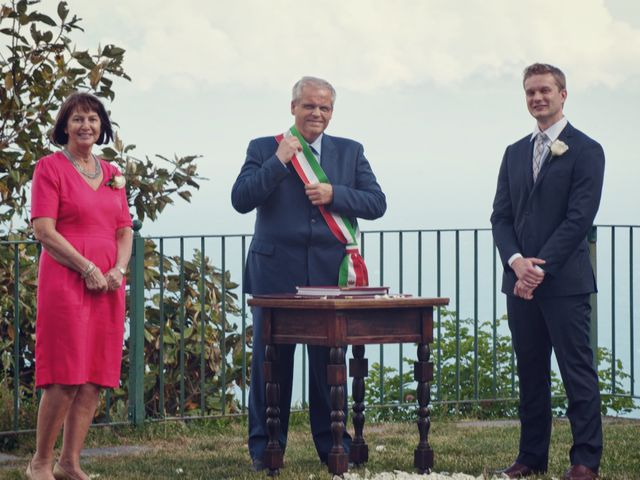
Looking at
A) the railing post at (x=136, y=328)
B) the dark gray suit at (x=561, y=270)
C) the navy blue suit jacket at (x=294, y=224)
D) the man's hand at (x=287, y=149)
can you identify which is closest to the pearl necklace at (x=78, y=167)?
the navy blue suit jacket at (x=294, y=224)

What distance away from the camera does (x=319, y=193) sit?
216 inches

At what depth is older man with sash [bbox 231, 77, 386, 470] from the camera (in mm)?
5504

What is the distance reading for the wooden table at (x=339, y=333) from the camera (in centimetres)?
522

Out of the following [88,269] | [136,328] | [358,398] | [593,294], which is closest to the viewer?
[88,269]

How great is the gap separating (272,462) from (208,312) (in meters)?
3.09

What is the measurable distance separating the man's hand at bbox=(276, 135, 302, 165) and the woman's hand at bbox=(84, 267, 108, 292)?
1005 millimetres

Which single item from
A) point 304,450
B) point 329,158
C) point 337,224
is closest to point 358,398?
point 304,450

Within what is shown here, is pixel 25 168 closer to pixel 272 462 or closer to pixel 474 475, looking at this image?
pixel 272 462

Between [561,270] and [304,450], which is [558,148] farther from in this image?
[304,450]

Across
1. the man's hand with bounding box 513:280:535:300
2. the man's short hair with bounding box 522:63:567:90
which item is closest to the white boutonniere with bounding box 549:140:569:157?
the man's short hair with bounding box 522:63:567:90

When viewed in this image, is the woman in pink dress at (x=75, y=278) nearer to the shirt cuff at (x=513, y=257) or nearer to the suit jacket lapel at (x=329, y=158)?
the suit jacket lapel at (x=329, y=158)

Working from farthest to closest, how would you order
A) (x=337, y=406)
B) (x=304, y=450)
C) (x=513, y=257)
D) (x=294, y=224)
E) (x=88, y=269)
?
1. (x=304, y=450)
2. (x=294, y=224)
3. (x=513, y=257)
4. (x=337, y=406)
5. (x=88, y=269)

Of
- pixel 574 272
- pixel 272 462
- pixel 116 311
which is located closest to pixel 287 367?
pixel 272 462

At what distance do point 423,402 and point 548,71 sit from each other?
164 cm
